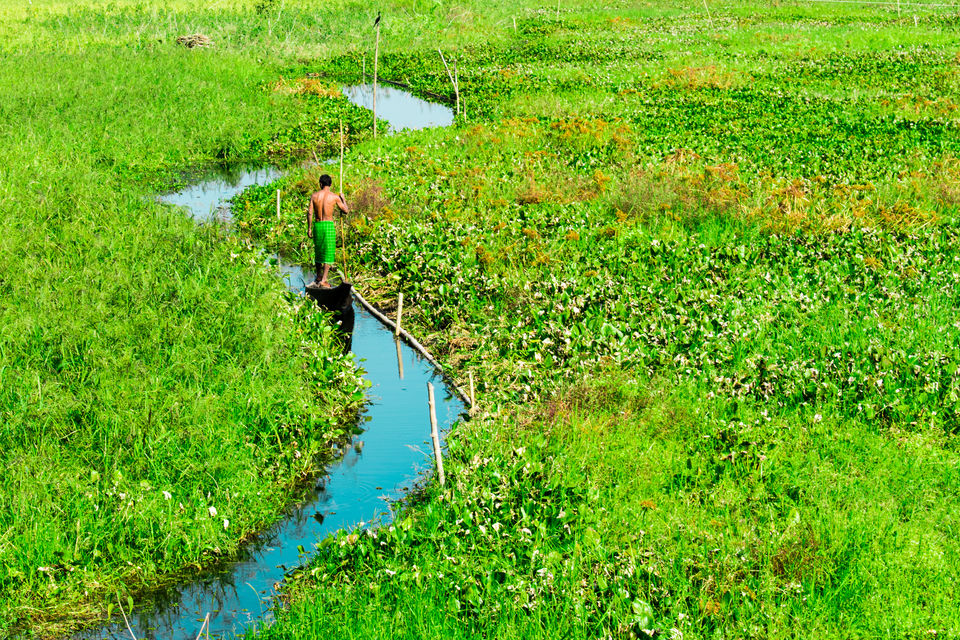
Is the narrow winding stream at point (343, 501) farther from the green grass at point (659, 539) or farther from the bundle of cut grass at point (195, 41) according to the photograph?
the bundle of cut grass at point (195, 41)

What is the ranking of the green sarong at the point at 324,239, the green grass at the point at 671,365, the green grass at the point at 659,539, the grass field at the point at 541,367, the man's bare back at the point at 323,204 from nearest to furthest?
the green grass at the point at 659,539 < the green grass at the point at 671,365 < the grass field at the point at 541,367 < the green sarong at the point at 324,239 < the man's bare back at the point at 323,204

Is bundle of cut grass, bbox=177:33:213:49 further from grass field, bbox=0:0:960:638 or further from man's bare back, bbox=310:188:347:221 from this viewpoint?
man's bare back, bbox=310:188:347:221

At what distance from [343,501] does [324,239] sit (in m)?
4.99

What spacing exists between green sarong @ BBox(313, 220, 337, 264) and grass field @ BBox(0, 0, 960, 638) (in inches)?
40.5

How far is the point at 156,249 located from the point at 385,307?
355cm

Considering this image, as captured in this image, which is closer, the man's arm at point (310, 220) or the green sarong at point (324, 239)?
the green sarong at point (324, 239)

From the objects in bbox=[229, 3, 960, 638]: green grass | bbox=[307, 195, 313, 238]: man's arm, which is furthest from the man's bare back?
bbox=[229, 3, 960, 638]: green grass

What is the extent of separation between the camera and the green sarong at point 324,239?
12750 mm

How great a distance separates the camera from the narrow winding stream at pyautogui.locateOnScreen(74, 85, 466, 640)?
730cm

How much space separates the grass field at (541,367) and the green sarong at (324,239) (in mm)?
1029

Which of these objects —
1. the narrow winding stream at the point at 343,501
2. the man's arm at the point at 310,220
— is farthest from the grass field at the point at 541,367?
the man's arm at the point at 310,220

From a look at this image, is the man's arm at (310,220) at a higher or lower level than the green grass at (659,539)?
higher

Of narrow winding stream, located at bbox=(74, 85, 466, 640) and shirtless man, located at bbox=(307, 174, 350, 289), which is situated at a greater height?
shirtless man, located at bbox=(307, 174, 350, 289)

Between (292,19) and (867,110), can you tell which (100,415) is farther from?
(292,19)
